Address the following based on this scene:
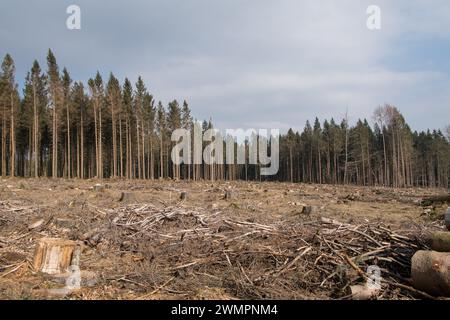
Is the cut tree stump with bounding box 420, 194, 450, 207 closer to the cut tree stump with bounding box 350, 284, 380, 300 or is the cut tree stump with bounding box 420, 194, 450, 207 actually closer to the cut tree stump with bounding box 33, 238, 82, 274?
the cut tree stump with bounding box 350, 284, 380, 300

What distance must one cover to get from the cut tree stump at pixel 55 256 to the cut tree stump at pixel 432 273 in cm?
604

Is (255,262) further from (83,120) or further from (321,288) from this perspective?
(83,120)

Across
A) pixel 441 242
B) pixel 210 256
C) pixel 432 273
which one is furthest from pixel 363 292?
pixel 210 256

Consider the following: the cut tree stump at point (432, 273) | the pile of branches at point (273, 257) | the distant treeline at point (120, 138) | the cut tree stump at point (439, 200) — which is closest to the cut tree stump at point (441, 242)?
the cut tree stump at point (432, 273)

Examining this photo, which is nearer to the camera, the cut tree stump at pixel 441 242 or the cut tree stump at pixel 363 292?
the cut tree stump at pixel 363 292

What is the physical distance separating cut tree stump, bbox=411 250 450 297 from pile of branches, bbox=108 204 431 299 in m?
0.15

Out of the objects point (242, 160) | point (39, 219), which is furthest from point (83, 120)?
point (242, 160)

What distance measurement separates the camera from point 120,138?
156 feet

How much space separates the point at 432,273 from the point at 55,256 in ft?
21.4

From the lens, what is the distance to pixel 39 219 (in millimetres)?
10148

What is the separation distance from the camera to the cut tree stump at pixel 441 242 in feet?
18.5

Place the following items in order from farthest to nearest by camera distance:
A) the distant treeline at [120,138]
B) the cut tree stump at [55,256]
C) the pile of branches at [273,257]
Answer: the distant treeline at [120,138] < the cut tree stump at [55,256] < the pile of branches at [273,257]

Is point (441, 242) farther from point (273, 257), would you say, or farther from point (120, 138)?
point (120, 138)

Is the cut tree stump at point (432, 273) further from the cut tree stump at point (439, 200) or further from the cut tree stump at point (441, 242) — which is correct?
the cut tree stump at point (439, 200)
